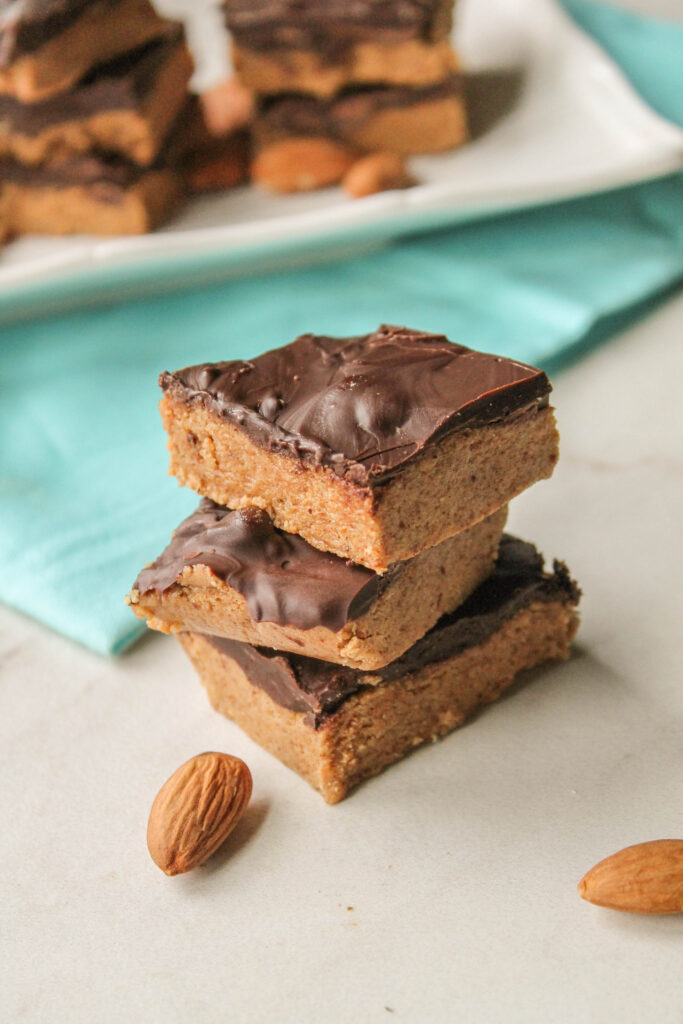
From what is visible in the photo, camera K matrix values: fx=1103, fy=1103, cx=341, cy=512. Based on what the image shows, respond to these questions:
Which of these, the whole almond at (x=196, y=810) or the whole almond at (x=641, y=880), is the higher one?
the whole almond at (x=641, y=880)

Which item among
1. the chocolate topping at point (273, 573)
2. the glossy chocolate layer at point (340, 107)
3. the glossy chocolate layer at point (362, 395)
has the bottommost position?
the chocolate topping at point (273, 573)

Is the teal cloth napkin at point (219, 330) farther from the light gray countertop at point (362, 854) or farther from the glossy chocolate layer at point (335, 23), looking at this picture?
the glossy chocolate layer at point (335, 23)

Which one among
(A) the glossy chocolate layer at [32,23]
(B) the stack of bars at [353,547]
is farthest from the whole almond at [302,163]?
(B) the stack of bars at [353,547]

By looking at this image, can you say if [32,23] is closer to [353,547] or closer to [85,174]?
[85,174]

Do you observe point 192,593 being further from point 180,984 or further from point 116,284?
point 116,284

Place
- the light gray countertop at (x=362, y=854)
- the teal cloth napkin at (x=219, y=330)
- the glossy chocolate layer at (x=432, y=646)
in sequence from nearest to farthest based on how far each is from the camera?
1. the light gray countertop at (x=362, y=854)
2. the glossy chocolate layer at (x=432, y=646)
3. the teal cloth napkin at (x=219, y=330)

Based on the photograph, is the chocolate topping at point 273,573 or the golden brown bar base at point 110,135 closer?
the chocolate topping at point 273,573

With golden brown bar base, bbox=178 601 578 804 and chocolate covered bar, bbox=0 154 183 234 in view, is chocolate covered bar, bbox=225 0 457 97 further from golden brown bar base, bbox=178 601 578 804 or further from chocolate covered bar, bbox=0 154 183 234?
golden brown bar base, bbox=178 601 578 804
